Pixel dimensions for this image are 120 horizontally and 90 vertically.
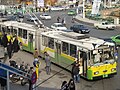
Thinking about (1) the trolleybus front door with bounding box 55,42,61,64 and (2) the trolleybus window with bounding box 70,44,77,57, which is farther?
(1) the trolleybus front door with bounding box 55,42,61,64

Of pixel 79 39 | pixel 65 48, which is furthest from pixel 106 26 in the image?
pixel 79 39

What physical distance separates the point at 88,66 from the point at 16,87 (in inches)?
156

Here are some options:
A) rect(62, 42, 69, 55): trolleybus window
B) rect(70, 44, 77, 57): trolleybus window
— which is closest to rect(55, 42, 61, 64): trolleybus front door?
rect(62, 42, 69, 55): trolleybus window

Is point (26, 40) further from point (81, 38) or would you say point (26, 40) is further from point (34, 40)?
point (81, 38)

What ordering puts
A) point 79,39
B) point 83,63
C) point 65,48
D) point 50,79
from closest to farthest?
point 83,63
point 50,79
point 79,39
point 65,48

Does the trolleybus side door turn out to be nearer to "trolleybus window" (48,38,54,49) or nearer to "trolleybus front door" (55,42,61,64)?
"trolleybus front door" (55,42,61,64)

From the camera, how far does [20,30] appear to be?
27359mm

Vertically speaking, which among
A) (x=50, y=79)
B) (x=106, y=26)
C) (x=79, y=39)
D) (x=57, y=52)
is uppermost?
(x=79, y=39)

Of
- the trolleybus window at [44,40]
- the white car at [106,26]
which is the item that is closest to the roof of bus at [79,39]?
the trolleybus window at [44,40]

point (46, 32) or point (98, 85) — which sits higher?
point (46, 32)

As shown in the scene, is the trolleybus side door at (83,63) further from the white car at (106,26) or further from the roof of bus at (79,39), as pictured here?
the white car at (106,26)

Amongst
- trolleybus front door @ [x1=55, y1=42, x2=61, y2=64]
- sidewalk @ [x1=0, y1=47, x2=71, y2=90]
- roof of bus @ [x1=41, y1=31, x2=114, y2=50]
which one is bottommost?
sidewalk @ [x1=0, y1=47, x2=71, y2=90]

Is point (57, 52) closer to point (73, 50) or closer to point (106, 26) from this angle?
point (73, 50)

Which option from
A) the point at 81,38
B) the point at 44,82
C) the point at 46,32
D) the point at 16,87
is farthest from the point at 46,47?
the point at 16,87
